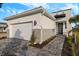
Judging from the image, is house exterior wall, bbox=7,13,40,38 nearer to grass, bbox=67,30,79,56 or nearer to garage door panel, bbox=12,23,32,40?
garage door panel, bbox=12,23,32,40

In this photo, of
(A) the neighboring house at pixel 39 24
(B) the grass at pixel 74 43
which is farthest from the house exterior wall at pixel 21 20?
(B) the grass at pixel 74 43

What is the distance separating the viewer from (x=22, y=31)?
8.26ft

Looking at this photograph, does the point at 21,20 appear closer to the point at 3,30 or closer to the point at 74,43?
the point at 3,30

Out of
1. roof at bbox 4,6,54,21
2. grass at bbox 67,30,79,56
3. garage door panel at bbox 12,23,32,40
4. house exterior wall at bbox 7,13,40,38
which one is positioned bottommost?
grass at bbox 67,30,79,56

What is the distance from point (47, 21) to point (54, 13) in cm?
17

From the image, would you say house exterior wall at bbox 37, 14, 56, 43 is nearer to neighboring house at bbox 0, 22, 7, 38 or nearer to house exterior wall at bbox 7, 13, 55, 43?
house exterior wall at bbox 7, 13, 55, 43

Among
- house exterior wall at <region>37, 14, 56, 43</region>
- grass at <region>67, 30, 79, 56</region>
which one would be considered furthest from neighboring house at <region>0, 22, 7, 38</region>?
grass at <region>67, 30, 79, 56</region>

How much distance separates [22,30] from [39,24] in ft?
0.94

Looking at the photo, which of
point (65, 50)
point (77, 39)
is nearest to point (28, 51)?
point (65, 50)

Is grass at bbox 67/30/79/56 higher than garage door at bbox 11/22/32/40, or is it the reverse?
garage door at bbox 11/22/32/40

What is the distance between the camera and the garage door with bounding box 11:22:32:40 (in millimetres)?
2484

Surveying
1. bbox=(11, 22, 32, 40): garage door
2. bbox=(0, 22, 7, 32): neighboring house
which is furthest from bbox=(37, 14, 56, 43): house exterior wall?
bbox=(0, 22, 7, 32): neighboring house

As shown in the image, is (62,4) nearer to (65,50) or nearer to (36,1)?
(36,1)

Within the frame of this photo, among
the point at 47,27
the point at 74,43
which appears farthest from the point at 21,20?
the point at 74,43
